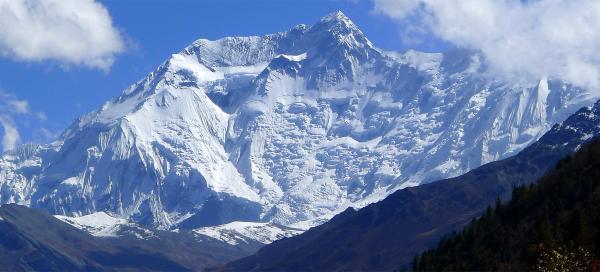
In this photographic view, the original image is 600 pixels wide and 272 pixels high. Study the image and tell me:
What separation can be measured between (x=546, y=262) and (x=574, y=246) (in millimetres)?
25262

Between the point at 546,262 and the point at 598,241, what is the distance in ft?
95.6

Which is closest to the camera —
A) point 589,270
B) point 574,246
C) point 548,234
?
point 589,270

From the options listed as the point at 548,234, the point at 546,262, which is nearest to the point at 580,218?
the point at 548,234

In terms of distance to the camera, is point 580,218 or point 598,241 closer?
point 598,241

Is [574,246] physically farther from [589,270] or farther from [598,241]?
[589,270]

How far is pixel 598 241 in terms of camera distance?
184 metres

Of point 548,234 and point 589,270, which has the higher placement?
point 548,234

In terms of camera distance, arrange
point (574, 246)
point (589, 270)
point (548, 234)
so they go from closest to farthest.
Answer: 1. point (589, 270)
2. point (574, 246)
3. point (548, 234)

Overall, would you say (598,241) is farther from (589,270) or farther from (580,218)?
(589,270)

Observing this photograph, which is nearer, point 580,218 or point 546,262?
point 546,262

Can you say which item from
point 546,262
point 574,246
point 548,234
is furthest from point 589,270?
point 548,234

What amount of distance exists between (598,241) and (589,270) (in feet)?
116

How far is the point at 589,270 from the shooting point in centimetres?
14975

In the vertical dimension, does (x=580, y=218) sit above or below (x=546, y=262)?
above
